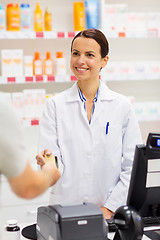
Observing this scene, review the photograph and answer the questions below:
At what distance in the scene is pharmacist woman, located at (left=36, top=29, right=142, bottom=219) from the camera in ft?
8.06

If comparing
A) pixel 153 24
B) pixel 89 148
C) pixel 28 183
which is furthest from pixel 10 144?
pixel 153 24

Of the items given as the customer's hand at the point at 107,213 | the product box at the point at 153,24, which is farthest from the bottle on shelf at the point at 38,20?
the customer's hand at the point at 107,213

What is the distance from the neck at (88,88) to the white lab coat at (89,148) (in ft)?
0.25

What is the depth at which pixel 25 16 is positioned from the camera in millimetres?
3846

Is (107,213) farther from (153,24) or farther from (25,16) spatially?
(153,24)

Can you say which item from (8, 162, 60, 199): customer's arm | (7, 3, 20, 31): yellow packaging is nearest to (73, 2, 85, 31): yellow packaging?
(7, 3, 20, 31): yellow packaging

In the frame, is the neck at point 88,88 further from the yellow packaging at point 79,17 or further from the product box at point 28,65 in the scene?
the yellow packaging at point 79,17

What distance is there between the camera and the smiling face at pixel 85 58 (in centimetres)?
246

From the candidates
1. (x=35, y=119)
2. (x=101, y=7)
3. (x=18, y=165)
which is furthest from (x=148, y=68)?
(x=18, y=165)

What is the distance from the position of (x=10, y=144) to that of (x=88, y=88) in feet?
4.63

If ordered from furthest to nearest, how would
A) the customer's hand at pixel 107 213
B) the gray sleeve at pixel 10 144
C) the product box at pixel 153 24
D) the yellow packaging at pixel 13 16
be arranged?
the product box at pixel 153 24 → the yellow packaging at pixel 13 16 → the customer's hand at pixel 107 213 → the gray sleeve at pixel 10 144

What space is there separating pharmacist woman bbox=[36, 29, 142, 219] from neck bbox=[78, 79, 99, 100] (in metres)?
0.01

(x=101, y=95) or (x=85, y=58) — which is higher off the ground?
(x=85, y=58)

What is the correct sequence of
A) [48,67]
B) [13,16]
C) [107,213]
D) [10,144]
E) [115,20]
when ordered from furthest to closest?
[115,20] < [48,67] < [13,16] < [107,213] < [10,144]
